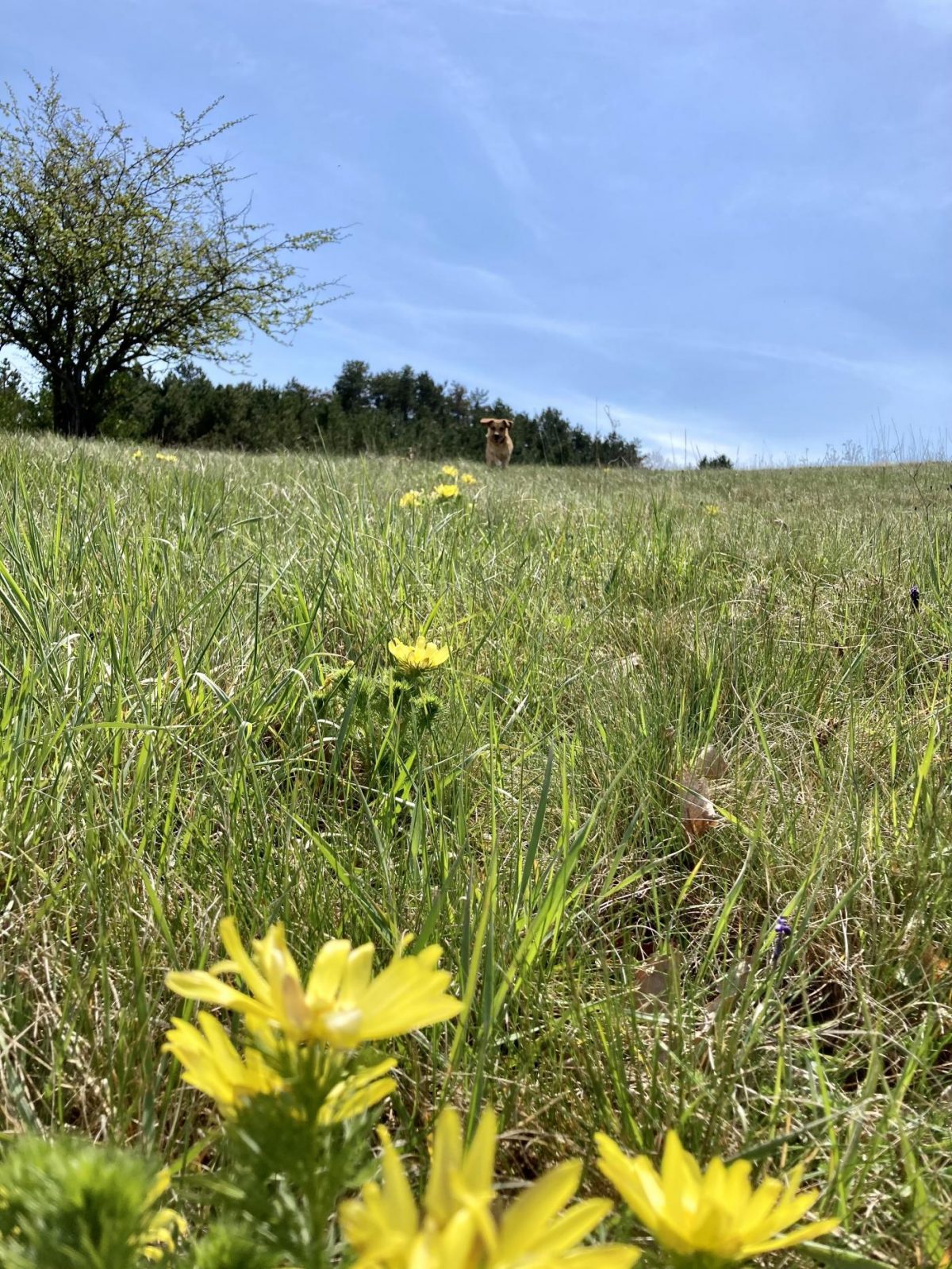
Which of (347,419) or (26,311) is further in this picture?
(347,419)

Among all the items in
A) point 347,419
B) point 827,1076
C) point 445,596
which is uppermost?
point 347,419

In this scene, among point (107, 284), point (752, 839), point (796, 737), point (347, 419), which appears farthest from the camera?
point (347, 419)

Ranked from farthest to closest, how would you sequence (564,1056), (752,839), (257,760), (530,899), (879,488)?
(879,488), (257,760), (752,839), (530,899), (564,1056)

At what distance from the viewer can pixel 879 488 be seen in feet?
28.3

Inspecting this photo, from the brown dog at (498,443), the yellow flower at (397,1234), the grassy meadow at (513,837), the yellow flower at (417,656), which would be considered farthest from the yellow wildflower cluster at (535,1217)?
the brown dog at (498,443)

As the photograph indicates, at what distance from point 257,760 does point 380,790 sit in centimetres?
25

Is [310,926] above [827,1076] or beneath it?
above

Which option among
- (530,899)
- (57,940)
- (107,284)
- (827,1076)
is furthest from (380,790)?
(107,284)

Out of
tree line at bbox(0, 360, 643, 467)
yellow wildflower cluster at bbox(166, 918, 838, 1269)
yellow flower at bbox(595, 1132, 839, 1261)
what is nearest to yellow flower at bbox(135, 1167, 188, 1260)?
yellow wildflower cluster at bbox(166, 918, 838, 1269)

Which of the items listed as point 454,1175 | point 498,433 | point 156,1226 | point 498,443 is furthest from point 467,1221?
point 498,433

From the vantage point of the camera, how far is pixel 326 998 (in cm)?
45

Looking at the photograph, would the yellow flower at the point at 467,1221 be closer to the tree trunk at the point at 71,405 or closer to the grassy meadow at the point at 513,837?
the grassy meadow at the point at 513,837

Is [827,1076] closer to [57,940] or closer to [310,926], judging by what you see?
[310,926]

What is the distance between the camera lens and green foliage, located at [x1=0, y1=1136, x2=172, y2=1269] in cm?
36
